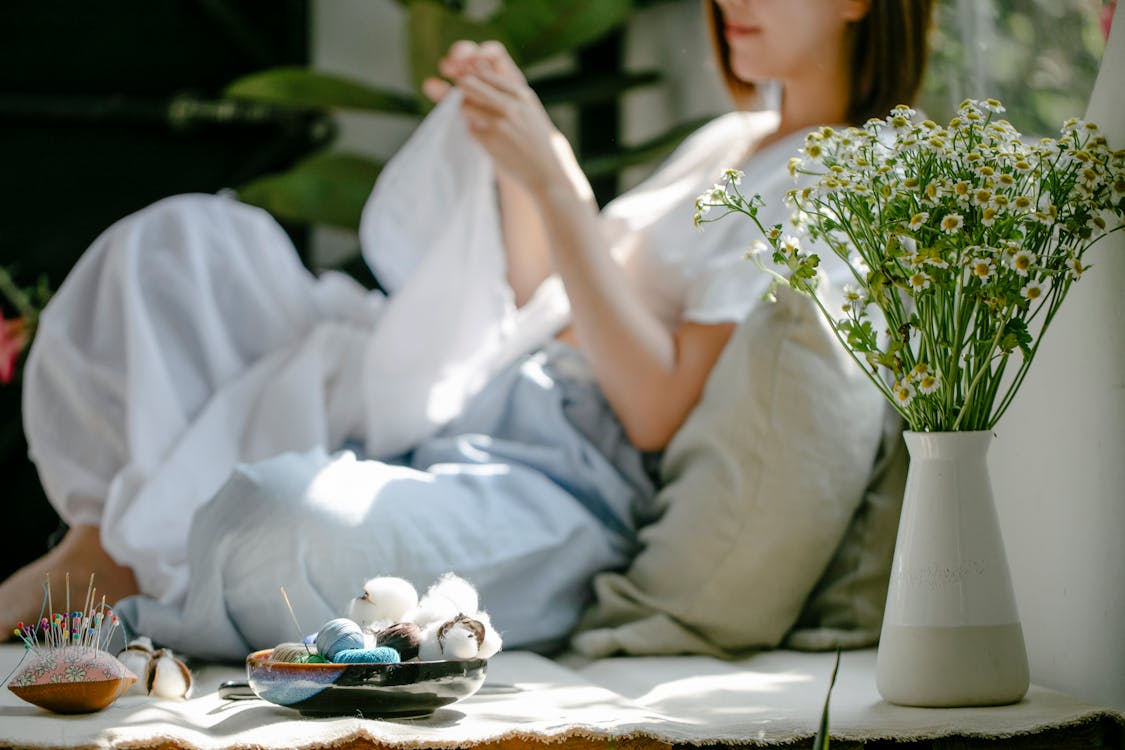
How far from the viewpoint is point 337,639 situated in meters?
0.91

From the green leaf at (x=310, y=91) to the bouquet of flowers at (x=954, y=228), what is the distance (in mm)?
1775

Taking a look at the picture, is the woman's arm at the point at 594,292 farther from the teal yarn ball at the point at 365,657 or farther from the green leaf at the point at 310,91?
the green leaf at the point at 310,91

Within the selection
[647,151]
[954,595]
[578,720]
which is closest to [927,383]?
[954,595]

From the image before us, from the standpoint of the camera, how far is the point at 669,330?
4.90 ft

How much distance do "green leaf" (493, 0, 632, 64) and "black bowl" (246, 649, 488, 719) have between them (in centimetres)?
181

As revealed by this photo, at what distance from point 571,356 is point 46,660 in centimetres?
72

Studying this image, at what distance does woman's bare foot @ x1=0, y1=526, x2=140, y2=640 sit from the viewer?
4.44 feet

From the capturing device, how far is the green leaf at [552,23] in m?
2.51

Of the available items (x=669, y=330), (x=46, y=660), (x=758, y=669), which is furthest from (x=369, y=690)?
(x=669, y=330)

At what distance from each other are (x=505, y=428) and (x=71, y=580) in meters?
0.49

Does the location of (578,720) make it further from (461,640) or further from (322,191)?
(322,191)

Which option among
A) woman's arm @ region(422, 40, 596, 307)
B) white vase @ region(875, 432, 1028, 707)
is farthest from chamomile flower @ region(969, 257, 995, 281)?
woman's arm @ region(422, 40, 596, 307)

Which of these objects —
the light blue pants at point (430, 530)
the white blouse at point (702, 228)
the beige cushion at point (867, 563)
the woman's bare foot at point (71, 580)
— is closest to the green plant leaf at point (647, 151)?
the white blouse at point (702, 228)

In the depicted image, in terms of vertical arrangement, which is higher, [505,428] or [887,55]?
[887,55]
